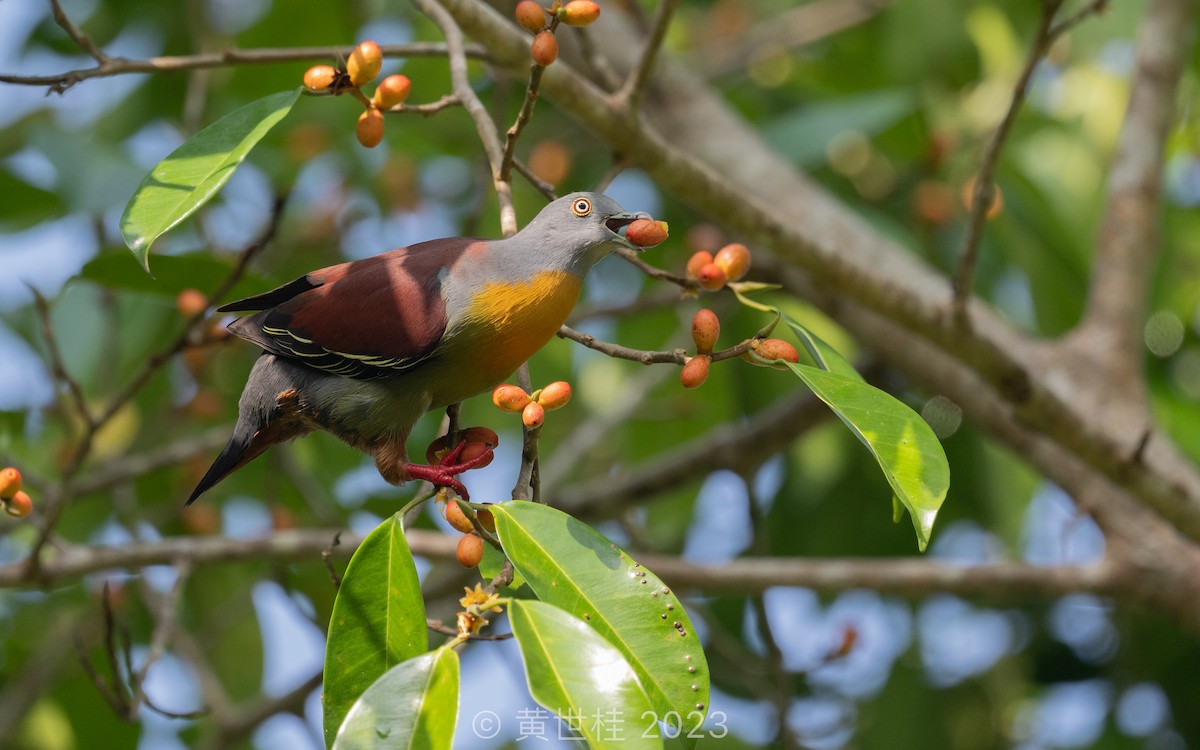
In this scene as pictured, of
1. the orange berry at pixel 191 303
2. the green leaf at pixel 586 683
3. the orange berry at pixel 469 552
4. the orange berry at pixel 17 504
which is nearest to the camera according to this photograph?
the green leaf at pixel 586 683

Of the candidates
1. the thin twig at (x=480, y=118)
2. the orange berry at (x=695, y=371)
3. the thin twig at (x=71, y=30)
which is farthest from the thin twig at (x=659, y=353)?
the thin twig at (x=71, y=30)

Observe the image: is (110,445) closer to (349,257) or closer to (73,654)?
(73,654)

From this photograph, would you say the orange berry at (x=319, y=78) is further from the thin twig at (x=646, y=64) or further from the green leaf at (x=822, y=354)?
the green leaf at (x=822, y=354)

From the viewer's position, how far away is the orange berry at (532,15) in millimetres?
2074

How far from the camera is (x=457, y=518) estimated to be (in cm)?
186

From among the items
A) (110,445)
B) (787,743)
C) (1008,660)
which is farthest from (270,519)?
(1008,660)

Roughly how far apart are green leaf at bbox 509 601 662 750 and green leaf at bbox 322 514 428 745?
265mm

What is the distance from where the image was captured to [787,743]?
11.5ft

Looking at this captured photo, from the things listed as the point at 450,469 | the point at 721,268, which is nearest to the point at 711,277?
the point at 721,268

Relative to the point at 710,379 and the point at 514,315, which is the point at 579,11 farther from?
the point at 710,379

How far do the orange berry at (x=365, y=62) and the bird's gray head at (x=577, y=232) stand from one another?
397 millimetres

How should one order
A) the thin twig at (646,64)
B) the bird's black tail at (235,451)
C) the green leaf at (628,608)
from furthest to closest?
the thin twig at (646,64)
the bird's black tail at (235,451)
the green leaf at (628,608)

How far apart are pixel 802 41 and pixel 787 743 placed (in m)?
3.27

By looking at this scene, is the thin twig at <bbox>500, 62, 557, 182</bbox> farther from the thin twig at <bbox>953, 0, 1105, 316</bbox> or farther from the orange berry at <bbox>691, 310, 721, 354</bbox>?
the thin twig at <bbox>953, 0, 1105, 316</bbox>
